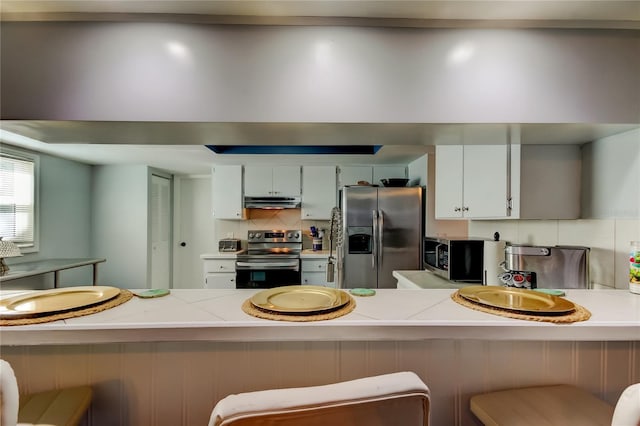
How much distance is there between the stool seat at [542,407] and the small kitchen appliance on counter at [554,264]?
0.67 meters

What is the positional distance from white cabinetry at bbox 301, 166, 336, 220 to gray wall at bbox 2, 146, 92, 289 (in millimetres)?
3032

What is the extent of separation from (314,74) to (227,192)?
3.11 m

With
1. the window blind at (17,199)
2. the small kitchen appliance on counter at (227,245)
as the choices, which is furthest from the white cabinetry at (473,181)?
the window blind at (17,199)

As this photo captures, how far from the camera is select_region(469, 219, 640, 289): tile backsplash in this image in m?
1.29

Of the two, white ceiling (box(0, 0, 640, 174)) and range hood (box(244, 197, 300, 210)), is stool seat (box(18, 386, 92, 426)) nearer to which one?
white ceiling (box(0, 0, 640, 174))

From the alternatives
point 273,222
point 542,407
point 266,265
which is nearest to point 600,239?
point 542,407

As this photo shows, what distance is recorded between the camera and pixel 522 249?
1.51m

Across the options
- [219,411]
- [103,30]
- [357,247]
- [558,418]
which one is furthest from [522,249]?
[103,30]

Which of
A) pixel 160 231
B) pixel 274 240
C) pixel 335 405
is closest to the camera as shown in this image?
pixel 335 405

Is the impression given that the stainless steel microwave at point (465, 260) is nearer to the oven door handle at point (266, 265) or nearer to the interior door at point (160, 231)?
the oven door handle at point (266, 265)

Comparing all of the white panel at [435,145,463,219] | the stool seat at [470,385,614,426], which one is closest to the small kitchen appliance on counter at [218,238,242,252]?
the white panel at [435,145,463,219]

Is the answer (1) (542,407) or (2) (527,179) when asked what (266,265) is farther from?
(1) (542,407)

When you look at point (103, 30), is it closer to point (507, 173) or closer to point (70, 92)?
point (70, 92)

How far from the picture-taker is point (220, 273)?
373 cm
